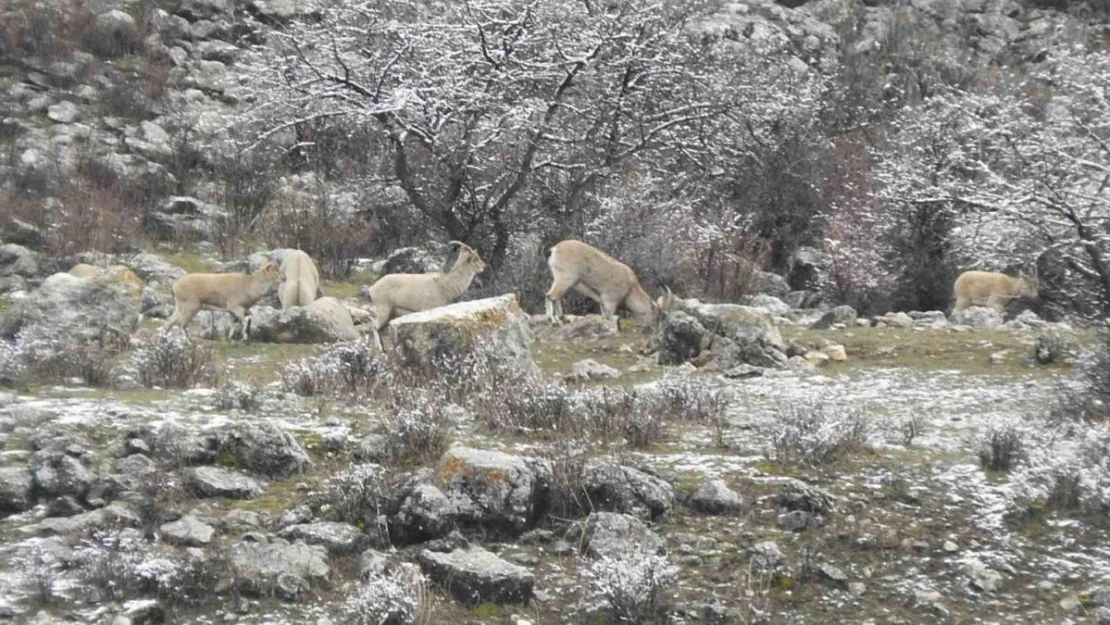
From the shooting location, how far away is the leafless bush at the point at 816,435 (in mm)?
7082

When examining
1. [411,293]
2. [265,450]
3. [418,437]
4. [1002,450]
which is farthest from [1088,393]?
[411,293]

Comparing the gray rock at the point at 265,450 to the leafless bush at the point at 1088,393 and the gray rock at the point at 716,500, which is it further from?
the leafless bush at the point at 1088,393

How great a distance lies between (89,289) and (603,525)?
6.76 m

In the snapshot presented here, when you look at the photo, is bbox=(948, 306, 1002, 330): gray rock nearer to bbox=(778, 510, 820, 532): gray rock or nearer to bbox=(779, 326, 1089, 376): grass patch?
bbox=(779, 326, 1089, 376): grass patch

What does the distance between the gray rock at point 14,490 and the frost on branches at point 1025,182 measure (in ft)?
27.2

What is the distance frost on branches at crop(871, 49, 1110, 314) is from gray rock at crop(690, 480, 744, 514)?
5.87 metres

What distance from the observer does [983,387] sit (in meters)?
9.62

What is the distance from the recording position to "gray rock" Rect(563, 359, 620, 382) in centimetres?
Result: 1038

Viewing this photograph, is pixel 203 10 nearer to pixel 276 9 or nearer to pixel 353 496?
pixel 276 9

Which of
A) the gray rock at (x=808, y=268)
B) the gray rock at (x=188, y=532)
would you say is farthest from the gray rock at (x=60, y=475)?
the gray rock at (x=808, y=268)

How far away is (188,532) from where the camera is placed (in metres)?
5.90

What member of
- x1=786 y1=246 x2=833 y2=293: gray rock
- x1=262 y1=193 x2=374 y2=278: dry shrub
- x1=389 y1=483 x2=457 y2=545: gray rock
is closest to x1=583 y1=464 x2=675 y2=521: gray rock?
x1=389 y1=483 x2=457 y2=545: gray rock

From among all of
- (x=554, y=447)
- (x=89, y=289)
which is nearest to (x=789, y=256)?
(x=89, y=289)

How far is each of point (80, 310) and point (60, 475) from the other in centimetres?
500
